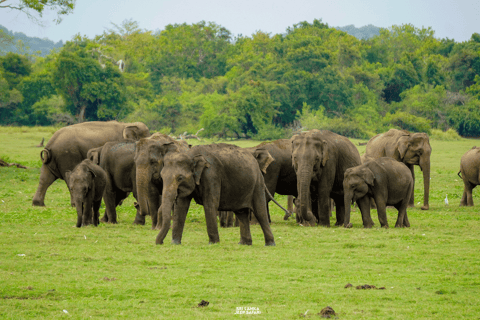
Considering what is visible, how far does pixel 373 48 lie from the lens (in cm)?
8575

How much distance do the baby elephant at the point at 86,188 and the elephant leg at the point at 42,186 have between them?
3716 mm

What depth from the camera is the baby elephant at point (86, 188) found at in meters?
12.5

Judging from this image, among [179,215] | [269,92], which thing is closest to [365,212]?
[179,215]

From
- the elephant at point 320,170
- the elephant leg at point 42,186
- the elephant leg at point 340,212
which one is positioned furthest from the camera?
the elephant leg at point 42,186

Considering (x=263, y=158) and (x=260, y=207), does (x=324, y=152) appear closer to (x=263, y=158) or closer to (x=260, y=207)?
(x=263, y=158)

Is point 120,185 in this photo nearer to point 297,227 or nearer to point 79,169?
point 79,169

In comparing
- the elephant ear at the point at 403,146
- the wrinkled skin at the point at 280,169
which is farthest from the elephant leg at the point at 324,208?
the elephant ear at the point at 403,146

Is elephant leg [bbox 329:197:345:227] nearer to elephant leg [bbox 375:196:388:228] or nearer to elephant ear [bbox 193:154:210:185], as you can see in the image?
elephant leg [bbox 375:196:388:228]

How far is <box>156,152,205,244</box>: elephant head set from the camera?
32.8ft

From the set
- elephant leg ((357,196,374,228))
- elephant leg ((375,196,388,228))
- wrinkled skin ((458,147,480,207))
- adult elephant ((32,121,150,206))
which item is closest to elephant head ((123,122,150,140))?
adult elephant ((32,121,150,206))

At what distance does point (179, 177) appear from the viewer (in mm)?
9961

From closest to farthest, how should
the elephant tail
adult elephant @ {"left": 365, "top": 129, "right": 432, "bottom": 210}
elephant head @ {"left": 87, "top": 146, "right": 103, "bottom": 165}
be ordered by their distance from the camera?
elephant head @ {"left": 87, "top": 146, "right": 103, "bottom": 165} → the elephant tail → adult elephant @ {"left": 365, "top": 129, "right": 432, "bottom": 210}

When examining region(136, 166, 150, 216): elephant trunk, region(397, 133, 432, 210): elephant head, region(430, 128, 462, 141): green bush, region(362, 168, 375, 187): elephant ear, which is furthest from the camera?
region(430, 128, 462, 141): green bush

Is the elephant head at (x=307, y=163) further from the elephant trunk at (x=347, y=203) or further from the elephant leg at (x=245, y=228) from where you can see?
the elephant leg at (x=245, y=228)
